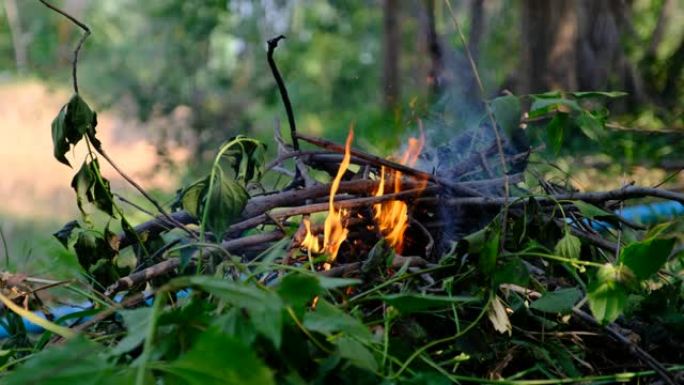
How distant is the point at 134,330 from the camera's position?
75 cm

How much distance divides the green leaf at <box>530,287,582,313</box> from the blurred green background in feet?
11.2

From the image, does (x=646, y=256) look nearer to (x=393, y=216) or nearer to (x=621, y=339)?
(x=621, y=339)

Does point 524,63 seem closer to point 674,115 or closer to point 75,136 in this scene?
point 674,115

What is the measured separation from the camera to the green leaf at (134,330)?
2.36 feet

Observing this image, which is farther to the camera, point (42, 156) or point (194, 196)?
point (42, 156)

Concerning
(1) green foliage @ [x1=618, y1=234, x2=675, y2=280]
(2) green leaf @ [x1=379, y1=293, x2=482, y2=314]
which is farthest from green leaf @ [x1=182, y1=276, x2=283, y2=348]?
(1) green foliage @ [x1=618, y1=234, x2=675, y2=280]

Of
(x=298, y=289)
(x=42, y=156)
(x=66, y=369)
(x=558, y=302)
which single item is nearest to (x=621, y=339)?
(x=558, y=302)

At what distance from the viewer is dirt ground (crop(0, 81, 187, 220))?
5.70m

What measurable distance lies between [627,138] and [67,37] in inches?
199

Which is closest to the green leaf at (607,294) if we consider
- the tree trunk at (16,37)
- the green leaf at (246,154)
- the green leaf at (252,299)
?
the green leaf at (252,299)

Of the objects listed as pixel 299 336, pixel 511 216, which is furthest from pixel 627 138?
pixel 299 336

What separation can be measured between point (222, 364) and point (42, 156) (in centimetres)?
711

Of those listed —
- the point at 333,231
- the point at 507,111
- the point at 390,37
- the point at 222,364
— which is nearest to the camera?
the point at 222,364

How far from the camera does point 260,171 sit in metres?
1.19
